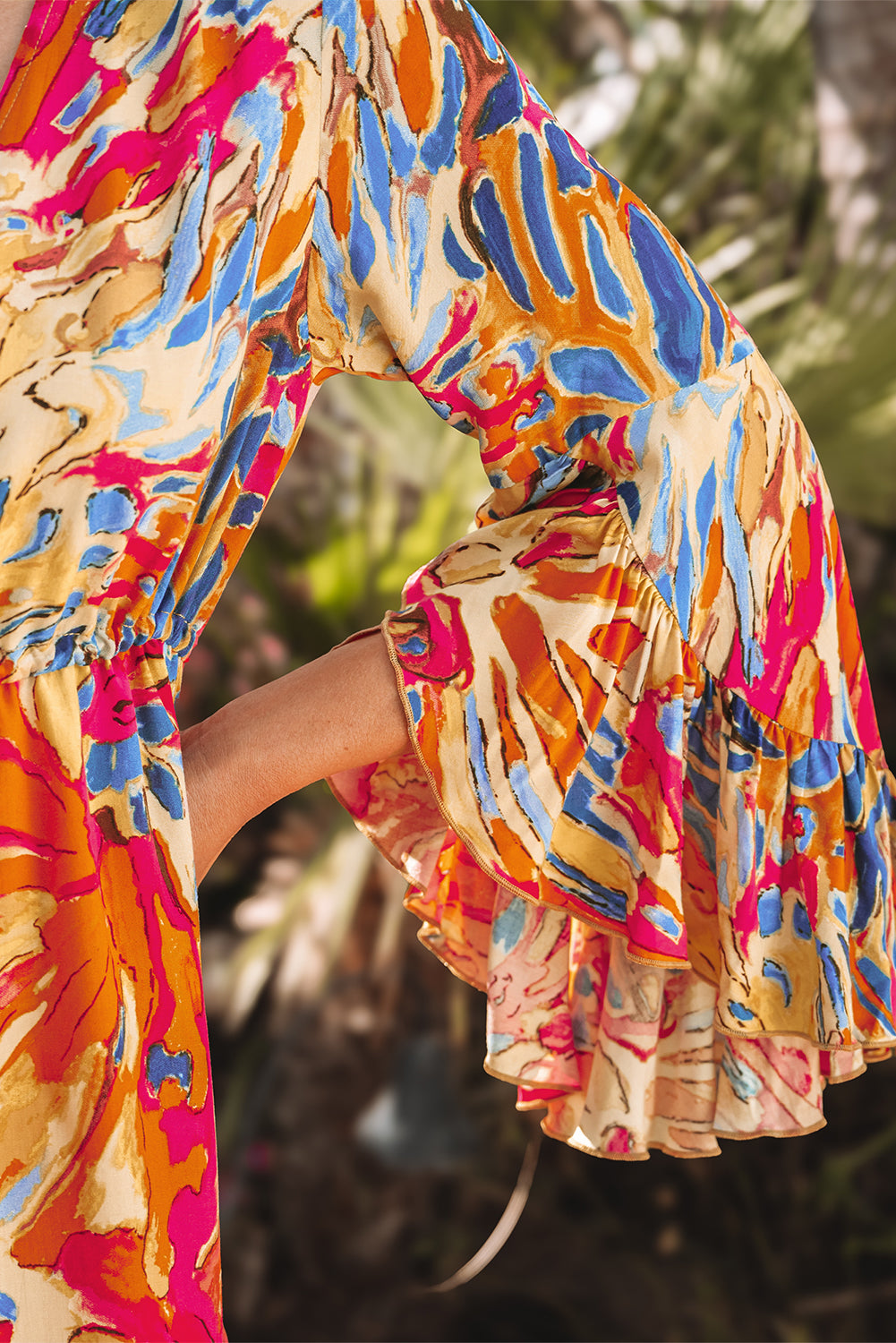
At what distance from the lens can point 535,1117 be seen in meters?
1.75

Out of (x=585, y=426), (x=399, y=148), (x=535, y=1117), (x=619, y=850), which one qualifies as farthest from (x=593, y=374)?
(x=535, y=1117)

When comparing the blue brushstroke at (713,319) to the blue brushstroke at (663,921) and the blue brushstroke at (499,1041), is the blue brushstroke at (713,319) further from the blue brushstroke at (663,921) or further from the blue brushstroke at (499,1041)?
the blue brushstroke at (499,1041)

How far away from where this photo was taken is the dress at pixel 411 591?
A: 429mm

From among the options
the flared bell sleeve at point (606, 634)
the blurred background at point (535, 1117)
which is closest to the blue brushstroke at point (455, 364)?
the flared bell sleeve at point (606, 634)

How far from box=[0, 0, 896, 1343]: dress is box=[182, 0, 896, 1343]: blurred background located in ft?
3.12

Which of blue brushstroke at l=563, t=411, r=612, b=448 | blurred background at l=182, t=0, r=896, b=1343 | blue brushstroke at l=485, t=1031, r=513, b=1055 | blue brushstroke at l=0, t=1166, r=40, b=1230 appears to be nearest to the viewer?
blue brushstroke at l=0, t=1166, r=40, b=1230

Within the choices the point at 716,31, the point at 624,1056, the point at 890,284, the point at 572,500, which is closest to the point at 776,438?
the point at 572,500

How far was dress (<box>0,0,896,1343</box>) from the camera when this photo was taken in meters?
0.43

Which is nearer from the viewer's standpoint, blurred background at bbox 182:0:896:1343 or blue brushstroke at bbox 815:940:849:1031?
blue brushstroke at bbox 815:940:849:1031

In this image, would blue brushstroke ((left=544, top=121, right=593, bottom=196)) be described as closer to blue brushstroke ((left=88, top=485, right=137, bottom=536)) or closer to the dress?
the dress

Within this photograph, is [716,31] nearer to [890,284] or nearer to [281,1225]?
[890,284]

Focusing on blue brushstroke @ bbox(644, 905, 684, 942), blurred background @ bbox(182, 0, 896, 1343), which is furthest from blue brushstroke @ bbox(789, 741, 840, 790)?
blurred background @ bbox(182, 0, 896, 1343)

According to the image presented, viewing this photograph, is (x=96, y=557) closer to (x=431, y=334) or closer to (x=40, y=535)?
(x=40, y=535)

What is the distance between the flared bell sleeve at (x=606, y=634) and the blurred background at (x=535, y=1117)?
90 cm
